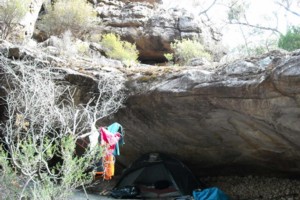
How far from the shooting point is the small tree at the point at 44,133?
5.01m

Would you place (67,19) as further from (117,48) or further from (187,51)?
(187,51)

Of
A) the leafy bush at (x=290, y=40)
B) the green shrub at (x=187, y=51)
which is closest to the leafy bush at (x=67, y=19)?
the green shrub at (x=187, y=51)

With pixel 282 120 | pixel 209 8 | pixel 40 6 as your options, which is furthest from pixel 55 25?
pixel 209 8

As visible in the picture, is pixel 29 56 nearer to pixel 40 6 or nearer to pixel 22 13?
pixel 22 13

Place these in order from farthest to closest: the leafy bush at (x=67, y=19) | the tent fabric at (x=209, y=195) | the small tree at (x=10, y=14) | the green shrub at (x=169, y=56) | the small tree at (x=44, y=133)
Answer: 1. the leafy bush at (x=67, y=19)
2. the green shrub at (x=169, y=56)
3. the small tree at (x=10, y=14)
4. the tent fabric at (x=209, y=195)
5. the small tree at (x=44, y=133)

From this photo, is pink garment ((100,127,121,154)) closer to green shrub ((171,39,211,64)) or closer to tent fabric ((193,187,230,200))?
tent fabric ((193,187,230,200))

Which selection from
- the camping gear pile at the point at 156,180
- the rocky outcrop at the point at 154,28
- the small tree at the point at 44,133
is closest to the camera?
the small tree at the point at 44,133

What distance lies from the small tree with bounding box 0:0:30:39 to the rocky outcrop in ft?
11.5

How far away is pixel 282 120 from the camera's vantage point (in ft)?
18.4

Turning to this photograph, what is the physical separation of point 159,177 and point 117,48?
15.8ft

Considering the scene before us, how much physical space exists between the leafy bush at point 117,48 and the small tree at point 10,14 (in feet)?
9.22

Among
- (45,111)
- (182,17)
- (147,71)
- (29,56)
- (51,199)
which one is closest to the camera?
(51,199)

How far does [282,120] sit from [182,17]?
884 centimetres

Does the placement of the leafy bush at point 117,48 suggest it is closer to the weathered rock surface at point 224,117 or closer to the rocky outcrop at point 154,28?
the rocky outcrop at point 154,28
